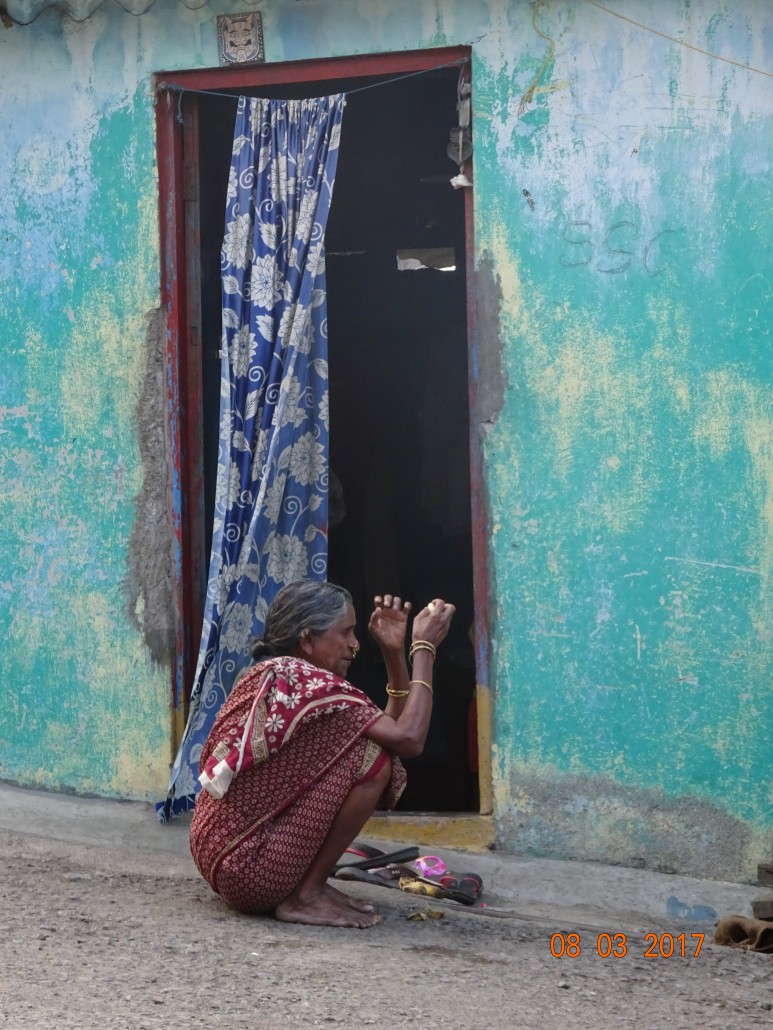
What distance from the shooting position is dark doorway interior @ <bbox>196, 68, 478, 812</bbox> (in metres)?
6.50

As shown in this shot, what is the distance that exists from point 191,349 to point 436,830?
200 centimetres

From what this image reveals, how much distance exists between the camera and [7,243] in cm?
512

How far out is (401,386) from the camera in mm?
7098

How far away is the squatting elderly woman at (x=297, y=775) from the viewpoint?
3785 millimetres

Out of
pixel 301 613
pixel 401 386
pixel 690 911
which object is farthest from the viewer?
pixel 401 386

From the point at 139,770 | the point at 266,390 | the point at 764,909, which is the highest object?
the point at 266,390

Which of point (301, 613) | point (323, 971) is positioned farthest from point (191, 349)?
point (323, 971)

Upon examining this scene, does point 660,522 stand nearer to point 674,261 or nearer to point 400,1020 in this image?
point 674,261

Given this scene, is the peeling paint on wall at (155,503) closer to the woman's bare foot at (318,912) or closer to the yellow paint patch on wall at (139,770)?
the yellow paint patch on wall at (139,770)

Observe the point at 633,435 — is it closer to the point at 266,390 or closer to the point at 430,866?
the point at 266,390

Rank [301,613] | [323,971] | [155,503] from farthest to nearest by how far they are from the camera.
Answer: [155,503] < [301,613] < [323,971]

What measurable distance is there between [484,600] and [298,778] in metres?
1.17

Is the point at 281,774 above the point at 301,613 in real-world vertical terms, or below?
below

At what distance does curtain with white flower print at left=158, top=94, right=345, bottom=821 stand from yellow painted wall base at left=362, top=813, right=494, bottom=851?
70 centimetres
